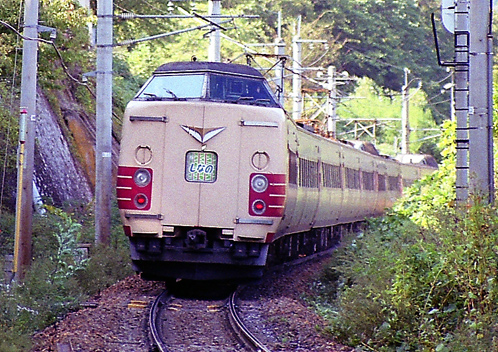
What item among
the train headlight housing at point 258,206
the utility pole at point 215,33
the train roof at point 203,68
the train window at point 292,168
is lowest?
the train headlight housing at point 258,206

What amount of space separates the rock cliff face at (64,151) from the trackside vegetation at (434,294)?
1255cm

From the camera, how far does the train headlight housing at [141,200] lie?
1225 cm

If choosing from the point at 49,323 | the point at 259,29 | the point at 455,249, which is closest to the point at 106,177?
the point at 49,323

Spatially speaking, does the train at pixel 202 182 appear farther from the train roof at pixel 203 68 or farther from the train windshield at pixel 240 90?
the train roof at pixel 203 68

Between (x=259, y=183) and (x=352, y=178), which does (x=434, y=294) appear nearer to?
(x=259, y=183)

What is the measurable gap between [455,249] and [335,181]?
11.6 m

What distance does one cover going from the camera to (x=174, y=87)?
42.7ft

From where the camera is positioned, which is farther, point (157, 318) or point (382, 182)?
point (382, 182)

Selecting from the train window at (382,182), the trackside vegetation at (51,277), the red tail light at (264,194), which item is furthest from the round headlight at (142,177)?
the train window at (382,182)

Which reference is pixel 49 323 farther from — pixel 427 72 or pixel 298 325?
pixel 427 72

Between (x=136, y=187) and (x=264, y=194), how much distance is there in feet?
5.64

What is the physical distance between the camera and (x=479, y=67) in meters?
11.2

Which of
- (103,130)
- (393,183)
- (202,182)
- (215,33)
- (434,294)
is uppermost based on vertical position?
(215,33)

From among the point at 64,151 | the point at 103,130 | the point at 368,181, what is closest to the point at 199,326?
the point at 103,130
